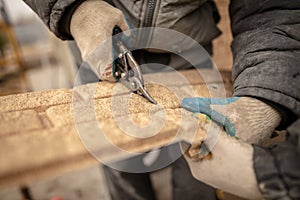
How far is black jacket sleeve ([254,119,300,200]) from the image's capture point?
464mm

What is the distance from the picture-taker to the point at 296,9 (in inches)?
29.3

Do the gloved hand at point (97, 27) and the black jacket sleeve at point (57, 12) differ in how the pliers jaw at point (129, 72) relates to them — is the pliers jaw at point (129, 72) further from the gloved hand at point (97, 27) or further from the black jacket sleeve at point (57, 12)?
the black jacket sleeve at point (57, 12)

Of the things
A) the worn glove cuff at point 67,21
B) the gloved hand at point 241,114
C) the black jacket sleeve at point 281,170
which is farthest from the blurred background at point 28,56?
the black jacket sleeve at point 281,170

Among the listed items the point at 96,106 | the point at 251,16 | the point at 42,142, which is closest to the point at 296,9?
the point at 251,16

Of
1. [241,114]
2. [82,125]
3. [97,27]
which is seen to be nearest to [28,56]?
[97,27]

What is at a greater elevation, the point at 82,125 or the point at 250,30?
the point at 250,30

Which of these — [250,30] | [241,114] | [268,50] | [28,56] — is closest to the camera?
[241,114]

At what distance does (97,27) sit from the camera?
75cm

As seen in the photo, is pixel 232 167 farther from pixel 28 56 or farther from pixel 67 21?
pixel 28 56

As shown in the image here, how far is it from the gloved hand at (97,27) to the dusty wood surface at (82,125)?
7 cm

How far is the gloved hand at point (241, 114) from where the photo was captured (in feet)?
1.85

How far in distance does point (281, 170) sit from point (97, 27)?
1.97 feet

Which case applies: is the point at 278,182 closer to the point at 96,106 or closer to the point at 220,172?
the point at 220,172

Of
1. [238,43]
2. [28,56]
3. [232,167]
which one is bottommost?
[28,56]
